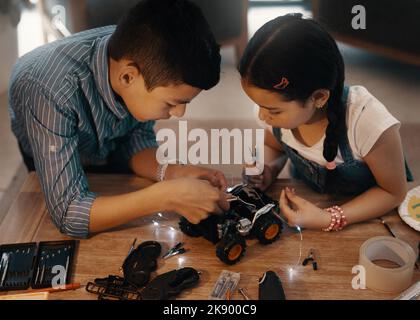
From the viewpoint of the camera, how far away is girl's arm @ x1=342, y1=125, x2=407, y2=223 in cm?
102

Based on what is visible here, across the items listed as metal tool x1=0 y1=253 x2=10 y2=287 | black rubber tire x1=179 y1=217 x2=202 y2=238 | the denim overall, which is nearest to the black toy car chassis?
black rubber tire x1=179 y1=217 x2=202 y2=238

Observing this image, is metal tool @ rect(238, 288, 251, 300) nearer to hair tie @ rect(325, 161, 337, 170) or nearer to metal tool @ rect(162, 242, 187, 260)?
metal tool @ rect(162, 242, 187, 260)

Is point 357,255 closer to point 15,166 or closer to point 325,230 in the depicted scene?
point 325,230

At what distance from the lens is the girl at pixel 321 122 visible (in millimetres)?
946

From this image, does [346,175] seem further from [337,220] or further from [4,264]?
[4,264]

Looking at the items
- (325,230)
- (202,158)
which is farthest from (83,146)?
(325,230)

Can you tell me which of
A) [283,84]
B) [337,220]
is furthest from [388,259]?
[283,84]

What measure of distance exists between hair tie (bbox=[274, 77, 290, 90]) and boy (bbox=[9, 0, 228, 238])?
0.10 meters

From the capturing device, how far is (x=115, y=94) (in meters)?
1.08

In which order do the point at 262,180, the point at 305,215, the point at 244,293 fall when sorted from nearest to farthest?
1. the point at 244,293
2. the point at 305,215
3. the point at 262,180

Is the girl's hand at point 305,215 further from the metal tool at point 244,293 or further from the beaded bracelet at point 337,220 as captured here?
the metal tool at point 244,293

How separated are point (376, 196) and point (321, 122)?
0.56 feet

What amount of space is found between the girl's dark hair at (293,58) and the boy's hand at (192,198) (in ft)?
0.65

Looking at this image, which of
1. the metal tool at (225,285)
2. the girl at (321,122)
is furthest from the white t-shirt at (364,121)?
the metal tool at (225,285)
